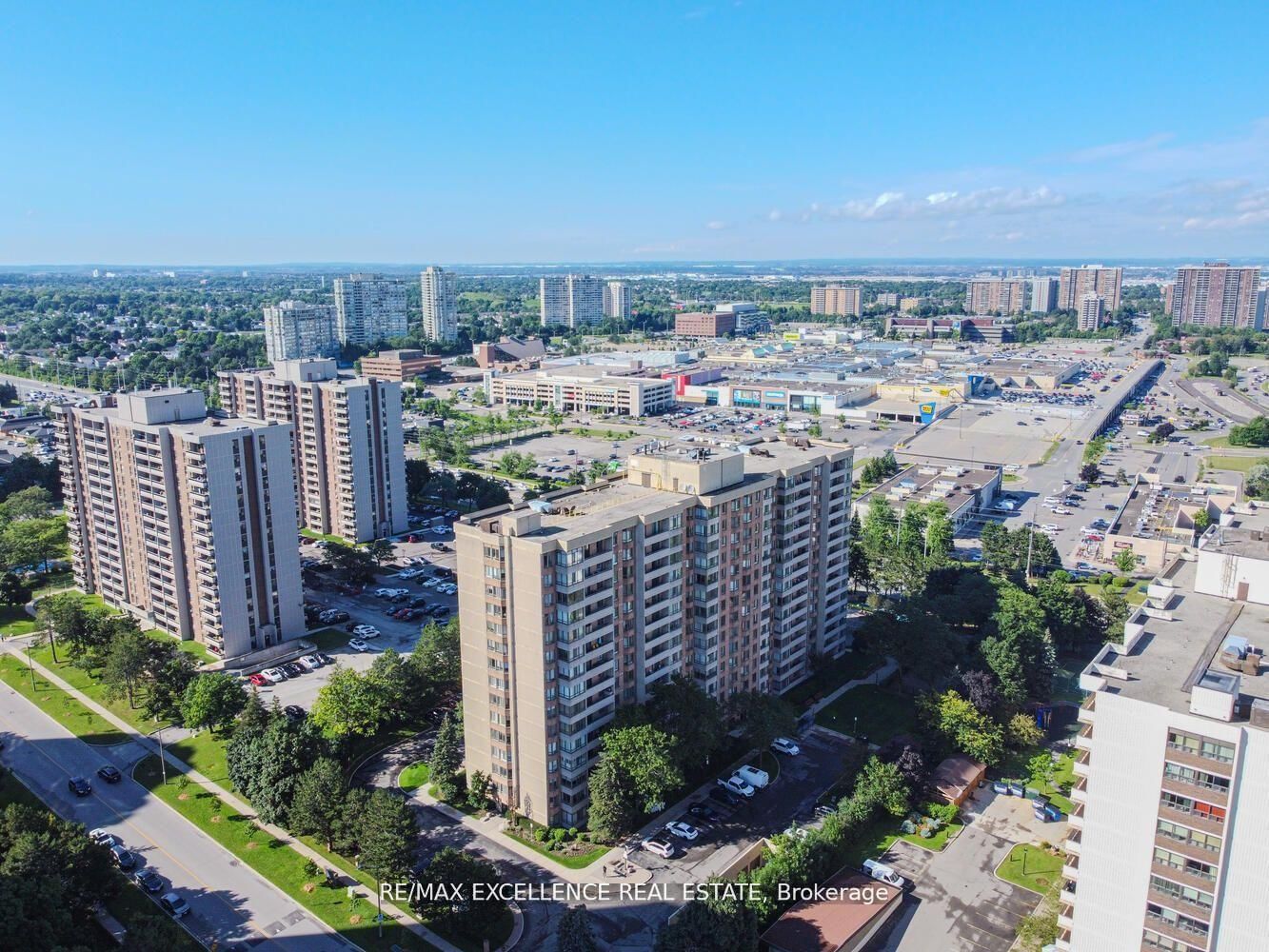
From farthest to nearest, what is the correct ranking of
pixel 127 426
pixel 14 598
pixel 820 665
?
1. pixel 14 598
2. pixel 127 426
3. pixel 820 665

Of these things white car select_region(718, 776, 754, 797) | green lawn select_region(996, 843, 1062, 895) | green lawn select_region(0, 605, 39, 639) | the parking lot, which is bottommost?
green lawn select_region(996, 843, 1062, 895)

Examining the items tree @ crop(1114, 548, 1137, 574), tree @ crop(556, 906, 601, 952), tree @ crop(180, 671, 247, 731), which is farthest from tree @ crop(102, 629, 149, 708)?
tree @ crop(1114, 548, 1137, 574)

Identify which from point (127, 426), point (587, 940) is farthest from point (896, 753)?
point (127, 426)

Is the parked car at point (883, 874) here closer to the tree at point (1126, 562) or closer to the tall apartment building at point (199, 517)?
the tall apartment building at point (199, 517)

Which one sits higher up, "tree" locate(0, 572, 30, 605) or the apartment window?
the apartment window

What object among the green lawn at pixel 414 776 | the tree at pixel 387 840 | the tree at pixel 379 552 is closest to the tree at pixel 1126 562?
the green lawn at pixel 414 776

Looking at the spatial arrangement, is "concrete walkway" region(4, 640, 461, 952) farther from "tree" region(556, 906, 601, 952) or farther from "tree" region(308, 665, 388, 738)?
"tree" region(308, 665, 388, 738)

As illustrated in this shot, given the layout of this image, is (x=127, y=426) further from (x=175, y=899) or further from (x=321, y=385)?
(x=175, y=899)
